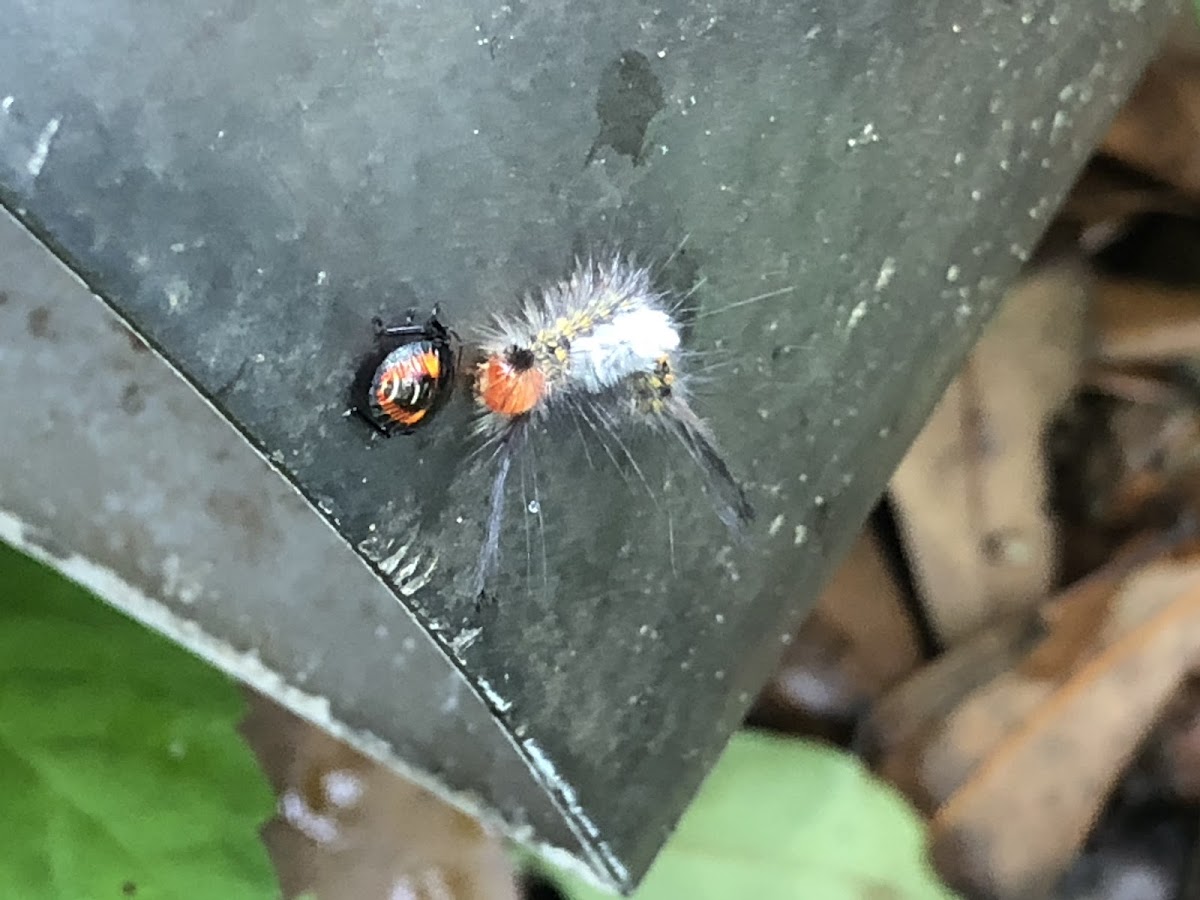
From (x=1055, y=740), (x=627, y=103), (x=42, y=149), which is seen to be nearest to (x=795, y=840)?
(x=1055, y=740)

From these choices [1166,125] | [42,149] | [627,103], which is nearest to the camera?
[42,149]

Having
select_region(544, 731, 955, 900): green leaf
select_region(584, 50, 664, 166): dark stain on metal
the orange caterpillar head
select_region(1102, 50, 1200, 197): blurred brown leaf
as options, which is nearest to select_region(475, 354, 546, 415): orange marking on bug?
the orange caterpillar head

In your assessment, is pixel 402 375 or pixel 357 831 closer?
pixel 402 375

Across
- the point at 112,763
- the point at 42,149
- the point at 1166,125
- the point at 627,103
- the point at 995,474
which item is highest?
the point at 1166,125

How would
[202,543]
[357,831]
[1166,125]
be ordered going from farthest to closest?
[1166,125] → [357,831] → [202,543]

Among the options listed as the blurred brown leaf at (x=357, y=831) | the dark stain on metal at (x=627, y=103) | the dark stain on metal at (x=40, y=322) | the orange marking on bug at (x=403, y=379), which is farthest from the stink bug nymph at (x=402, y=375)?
the blurred brown leaf at (x=357, y=831)

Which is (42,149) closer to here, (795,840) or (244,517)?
(244,517)

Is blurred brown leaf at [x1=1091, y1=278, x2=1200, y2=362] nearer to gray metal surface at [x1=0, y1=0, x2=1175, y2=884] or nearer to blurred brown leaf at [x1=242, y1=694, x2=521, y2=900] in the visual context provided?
gray metal surface at [x1=0, y1=0, x2=1175, y2=884]

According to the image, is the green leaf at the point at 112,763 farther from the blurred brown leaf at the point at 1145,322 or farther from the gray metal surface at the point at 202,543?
the blurred brown leaf at the point at 1145,322

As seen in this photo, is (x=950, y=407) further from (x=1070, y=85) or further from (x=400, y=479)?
(x=400, y=479)
